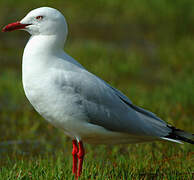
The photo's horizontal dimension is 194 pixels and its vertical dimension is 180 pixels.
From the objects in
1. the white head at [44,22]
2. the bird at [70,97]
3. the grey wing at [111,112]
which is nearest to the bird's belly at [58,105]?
the bird at [70,97]

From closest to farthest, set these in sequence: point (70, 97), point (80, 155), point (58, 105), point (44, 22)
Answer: point (58, 105) → point (70, 97) → point (44, 22) → point (80, 155)

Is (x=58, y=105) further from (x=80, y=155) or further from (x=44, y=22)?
(x=44, y=22)

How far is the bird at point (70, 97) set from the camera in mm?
4379

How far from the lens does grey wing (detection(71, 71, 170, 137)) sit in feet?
15.1

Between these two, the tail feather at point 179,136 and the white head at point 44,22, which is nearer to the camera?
the white head at point 44,22

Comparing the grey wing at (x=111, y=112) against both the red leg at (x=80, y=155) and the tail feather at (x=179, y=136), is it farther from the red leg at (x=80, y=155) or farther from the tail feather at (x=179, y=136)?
the red leg at (x=80, y=155)

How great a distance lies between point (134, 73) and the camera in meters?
10.2

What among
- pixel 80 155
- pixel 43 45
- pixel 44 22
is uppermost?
pixel 44 22

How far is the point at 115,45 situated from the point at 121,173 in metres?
7.42

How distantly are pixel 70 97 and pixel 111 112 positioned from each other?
54 cm

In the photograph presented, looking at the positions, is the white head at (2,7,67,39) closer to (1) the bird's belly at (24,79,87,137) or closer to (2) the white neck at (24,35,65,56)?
(2) the white neck at (24,35,65,56)

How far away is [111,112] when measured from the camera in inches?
187

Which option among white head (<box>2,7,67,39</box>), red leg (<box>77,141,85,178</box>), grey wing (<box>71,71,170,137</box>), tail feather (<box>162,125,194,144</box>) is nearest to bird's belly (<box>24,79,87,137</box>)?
grey wing (<box>71,71,170,137</box>)

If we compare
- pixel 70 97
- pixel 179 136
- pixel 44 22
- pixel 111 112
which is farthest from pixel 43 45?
pixel 179 136
